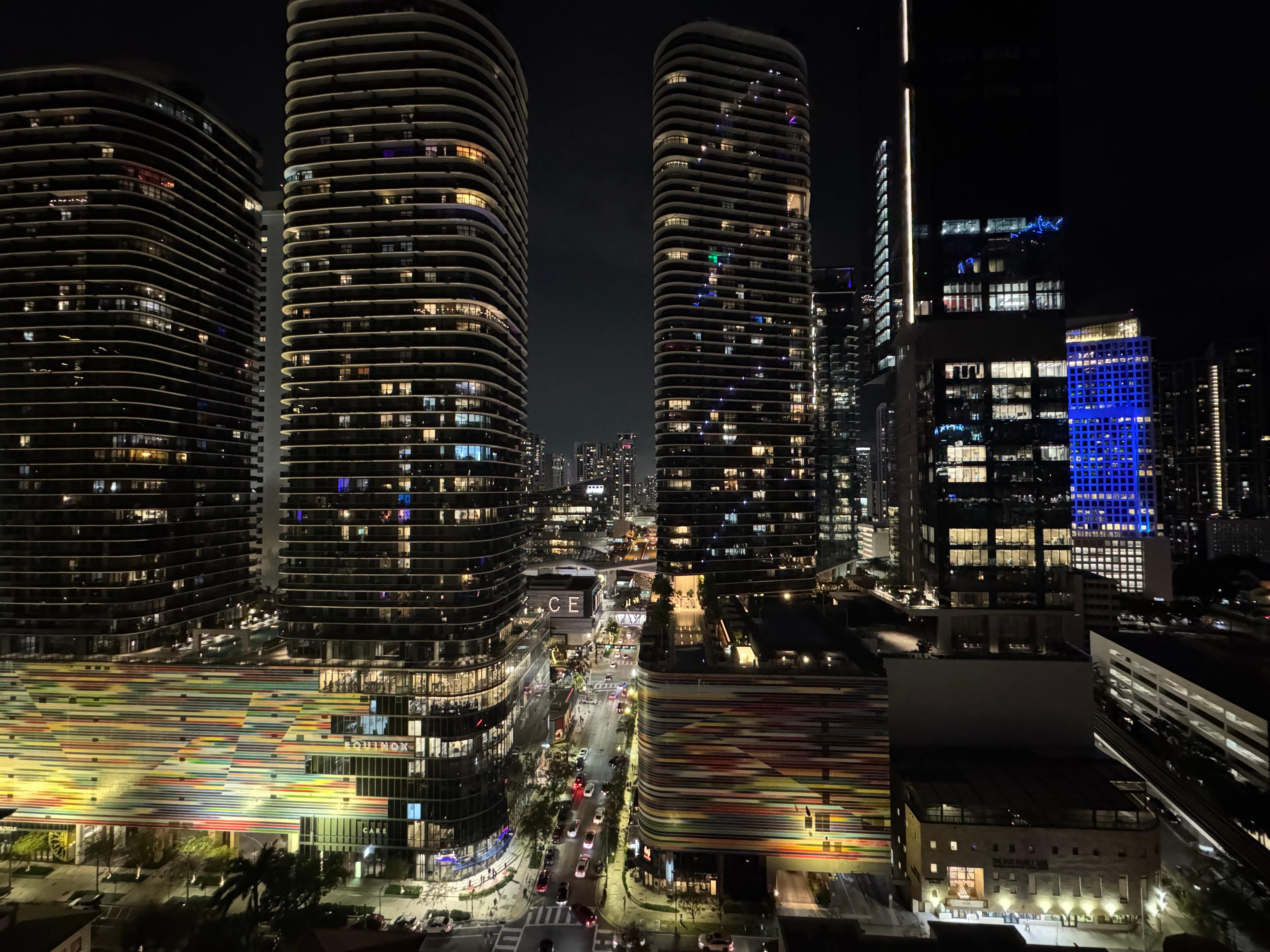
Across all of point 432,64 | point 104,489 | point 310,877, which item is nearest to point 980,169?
point 432,64

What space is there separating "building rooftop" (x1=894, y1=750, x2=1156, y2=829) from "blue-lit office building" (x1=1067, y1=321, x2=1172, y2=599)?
7798 centimetres

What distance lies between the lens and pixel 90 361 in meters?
63.1

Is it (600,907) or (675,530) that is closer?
(600,907)

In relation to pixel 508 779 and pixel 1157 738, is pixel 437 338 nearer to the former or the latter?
pixel 508 779

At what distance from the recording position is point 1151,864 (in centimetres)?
4319

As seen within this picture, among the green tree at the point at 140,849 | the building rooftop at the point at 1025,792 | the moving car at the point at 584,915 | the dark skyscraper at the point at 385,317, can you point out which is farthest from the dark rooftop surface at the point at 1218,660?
the green tree at the point at 140,849

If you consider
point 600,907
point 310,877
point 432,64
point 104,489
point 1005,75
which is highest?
point 1005,75

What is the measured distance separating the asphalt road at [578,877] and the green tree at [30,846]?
150ft

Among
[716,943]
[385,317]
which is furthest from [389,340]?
[716,943]

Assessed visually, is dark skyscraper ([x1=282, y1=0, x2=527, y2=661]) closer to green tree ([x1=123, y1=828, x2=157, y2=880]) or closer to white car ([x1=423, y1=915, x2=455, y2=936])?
green tree ([x1=123, y1=828, x2=157, y2=880])

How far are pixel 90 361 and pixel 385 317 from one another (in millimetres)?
32948

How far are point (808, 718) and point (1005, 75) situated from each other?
74475 millimetres

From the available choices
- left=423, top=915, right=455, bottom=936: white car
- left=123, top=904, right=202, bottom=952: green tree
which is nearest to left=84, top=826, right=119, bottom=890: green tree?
left=123, top=904, right=202, bottom=952: green tree

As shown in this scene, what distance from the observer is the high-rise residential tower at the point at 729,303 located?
Answer: 105m
